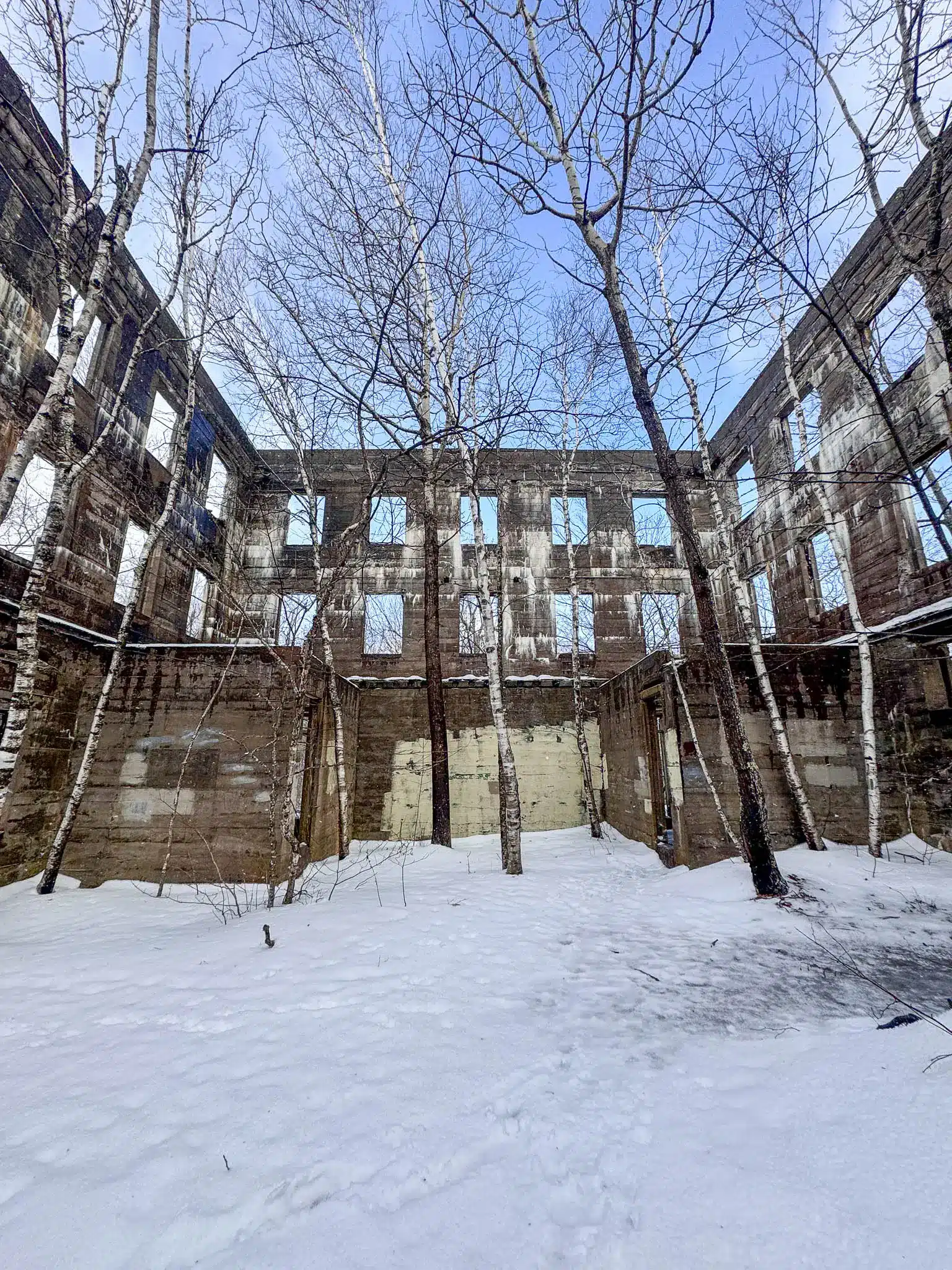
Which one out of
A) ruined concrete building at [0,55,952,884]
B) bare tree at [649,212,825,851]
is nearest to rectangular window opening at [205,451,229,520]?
ruined concrete building at [0,55,952,884]

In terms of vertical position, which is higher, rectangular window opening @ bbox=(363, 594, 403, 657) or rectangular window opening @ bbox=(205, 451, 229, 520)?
rectangular window opening @ bbox=(205, 451, 229, 520)

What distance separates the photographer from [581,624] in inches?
634

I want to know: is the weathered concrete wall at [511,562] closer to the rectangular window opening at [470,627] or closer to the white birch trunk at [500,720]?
the rectangular window opening at [470,627]

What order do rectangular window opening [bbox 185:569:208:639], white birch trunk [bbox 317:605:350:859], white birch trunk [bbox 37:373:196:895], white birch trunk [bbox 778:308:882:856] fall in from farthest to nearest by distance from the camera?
rectangular window opening [bbox 185:569:208:639], white birch trunk [bbox 317:605:350:859], white birch trunk [bbox 778:308:882:856], white birch trunk [bbox 37:373:196:895]

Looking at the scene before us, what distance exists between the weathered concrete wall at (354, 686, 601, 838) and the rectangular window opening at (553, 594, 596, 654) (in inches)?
142

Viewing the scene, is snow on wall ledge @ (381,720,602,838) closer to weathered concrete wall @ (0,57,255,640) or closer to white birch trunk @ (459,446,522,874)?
white birch trunk @ (459,446,522,874)

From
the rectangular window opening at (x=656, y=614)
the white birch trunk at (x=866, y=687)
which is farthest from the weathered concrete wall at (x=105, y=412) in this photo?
the rectangular window opening at (x=656, y=614)

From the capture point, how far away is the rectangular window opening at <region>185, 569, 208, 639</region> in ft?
45.0

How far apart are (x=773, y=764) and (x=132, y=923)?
28.2ft

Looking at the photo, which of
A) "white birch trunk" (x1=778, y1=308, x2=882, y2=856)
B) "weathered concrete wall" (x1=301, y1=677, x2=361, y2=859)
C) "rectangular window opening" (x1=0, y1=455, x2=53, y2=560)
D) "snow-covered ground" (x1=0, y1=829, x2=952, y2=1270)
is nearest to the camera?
"snow-covered ground" (x1=0, y1=829, x2=952, y2=1270)

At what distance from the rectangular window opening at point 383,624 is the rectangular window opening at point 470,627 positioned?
175 centimetres

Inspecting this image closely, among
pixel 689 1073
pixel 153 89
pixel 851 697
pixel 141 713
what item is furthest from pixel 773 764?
pixel 153 89

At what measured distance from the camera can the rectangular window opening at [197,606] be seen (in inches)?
540

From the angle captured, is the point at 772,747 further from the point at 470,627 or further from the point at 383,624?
the point at 383,624
